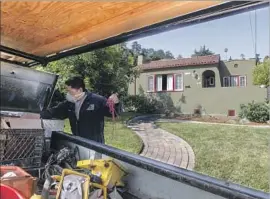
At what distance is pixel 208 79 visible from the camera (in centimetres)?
1650

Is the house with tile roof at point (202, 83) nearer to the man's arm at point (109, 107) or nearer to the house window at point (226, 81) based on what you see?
the house window at point (226, 81)

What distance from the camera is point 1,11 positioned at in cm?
125

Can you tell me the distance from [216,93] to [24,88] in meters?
13.5

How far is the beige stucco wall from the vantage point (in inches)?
537

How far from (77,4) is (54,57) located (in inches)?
43.5

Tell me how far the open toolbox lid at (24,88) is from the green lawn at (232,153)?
2951 mm

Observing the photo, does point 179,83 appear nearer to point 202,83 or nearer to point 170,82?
point 170,82

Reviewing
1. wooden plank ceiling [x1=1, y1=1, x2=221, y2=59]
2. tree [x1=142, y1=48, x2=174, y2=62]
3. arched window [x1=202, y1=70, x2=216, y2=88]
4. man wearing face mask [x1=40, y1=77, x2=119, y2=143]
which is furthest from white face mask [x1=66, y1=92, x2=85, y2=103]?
tree [x1=142, y1=48, x2=174, y2=62]

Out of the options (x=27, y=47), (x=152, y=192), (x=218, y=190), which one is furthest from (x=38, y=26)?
(x=218, y=190)

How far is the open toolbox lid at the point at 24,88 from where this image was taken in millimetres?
1669

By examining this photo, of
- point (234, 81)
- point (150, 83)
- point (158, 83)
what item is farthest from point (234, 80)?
point (150, 83)

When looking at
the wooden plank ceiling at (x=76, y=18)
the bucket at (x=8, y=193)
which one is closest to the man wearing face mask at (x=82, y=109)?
the wooden plank ceiling at (x=76, y=18)

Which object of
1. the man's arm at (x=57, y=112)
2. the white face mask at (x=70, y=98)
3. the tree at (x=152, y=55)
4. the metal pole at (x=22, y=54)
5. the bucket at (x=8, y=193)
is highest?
the tree at (x=152, y=55)

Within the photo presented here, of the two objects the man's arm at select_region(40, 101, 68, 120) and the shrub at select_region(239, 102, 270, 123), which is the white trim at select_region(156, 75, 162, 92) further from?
the man's arm at select_region(40, 101, 68, 120)
